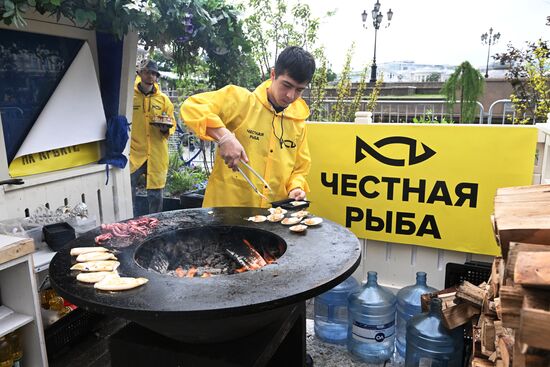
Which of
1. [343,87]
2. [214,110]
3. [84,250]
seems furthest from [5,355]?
[343,87]

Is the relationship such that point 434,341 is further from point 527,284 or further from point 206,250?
point 527,284

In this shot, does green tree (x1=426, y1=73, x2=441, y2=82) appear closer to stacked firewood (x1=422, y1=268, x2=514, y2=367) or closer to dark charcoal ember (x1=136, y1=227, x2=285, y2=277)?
stacked firewood (x1=422, y1=268, x2=514, y2=367)

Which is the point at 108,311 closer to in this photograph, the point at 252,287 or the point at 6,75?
the point at 252,287

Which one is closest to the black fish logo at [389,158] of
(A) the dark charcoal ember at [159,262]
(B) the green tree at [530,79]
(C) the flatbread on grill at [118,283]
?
(A) the dark charcoal ember at [159,262]

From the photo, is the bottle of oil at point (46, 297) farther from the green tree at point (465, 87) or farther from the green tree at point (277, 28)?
the green tree at point (465, 87)

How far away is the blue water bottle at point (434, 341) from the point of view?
2.58m

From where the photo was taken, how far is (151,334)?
73.1 inches

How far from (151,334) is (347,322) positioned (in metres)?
1.89

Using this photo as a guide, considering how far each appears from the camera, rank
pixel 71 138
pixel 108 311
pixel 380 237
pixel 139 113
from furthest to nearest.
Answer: pixel 139 113, pixel 380 237, pixel 71 138, pixel 108 311

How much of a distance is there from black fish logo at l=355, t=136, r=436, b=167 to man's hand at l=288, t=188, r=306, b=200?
32.7 inches

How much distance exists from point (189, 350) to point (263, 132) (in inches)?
66.7

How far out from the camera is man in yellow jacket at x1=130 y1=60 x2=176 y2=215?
5.62 m

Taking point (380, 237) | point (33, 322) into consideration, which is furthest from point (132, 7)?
point (380, 237)

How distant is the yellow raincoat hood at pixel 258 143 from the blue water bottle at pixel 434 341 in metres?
1.24
